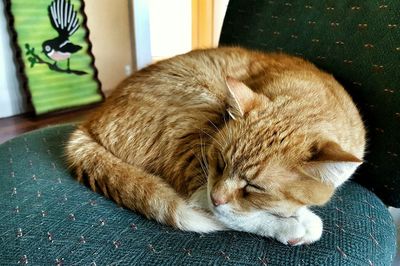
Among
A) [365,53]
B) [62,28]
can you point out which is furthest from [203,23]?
[365,53]

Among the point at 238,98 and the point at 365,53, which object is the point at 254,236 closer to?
the point at 238,98

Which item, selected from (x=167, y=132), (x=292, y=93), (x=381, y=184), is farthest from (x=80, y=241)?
(x=381, y=184)

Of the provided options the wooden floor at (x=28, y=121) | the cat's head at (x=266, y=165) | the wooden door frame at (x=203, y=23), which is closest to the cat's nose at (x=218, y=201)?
the cat's head at (x=266, y=165)

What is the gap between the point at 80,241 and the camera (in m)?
0.79

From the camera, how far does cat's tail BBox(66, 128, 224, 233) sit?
0.84 metres

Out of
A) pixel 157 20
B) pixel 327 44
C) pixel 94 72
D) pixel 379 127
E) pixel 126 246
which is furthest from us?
pixel 157 20

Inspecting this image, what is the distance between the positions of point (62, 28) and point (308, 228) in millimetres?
2554

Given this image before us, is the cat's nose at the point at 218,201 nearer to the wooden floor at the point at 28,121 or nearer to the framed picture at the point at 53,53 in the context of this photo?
the wooden floor at the point at 28,121

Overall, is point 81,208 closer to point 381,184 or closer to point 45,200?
point 45,200

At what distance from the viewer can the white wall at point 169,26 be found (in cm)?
352

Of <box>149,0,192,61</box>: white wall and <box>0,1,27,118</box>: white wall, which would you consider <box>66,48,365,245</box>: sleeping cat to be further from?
<box>149,0,192,61</box>: white wall

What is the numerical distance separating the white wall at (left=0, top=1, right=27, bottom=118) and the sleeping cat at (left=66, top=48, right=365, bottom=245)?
1.91 m

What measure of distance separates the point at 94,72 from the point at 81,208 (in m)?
2.33

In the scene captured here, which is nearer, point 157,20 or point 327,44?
point 327,44
